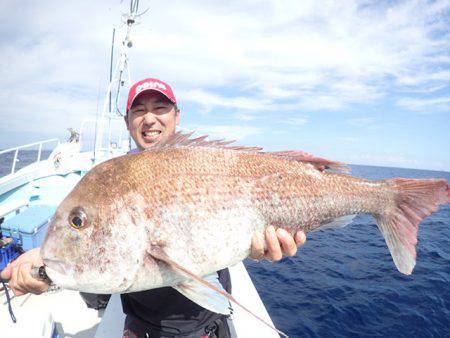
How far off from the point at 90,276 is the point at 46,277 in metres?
0.30

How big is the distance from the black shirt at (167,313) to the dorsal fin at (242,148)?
119 cm

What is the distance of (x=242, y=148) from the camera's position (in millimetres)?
2303

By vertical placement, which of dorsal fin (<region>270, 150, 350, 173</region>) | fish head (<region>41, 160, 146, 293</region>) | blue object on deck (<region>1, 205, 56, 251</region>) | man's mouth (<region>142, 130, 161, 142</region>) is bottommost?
blue object on deck (<region>1, 205, 56, 251</region>)

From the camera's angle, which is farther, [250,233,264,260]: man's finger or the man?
[250,233,264,260]: man's finger

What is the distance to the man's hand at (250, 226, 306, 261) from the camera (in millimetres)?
2018

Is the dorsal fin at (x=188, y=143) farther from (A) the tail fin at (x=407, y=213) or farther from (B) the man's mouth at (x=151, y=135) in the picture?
(A) the tail fin at (x=407, y=213)

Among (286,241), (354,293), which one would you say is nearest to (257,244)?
(286,241)

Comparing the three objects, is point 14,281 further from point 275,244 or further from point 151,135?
point 275,244

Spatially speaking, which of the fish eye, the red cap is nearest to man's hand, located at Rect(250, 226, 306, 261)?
A: the fish eye

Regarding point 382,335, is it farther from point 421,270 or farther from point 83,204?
point 83,204

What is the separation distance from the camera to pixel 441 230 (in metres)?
17.2

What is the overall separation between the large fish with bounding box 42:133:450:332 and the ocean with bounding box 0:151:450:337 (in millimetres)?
5329

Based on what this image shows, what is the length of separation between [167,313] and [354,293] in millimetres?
7738

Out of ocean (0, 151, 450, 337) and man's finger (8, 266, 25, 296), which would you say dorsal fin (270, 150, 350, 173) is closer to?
man's finger (8, 266, 25, 296)
